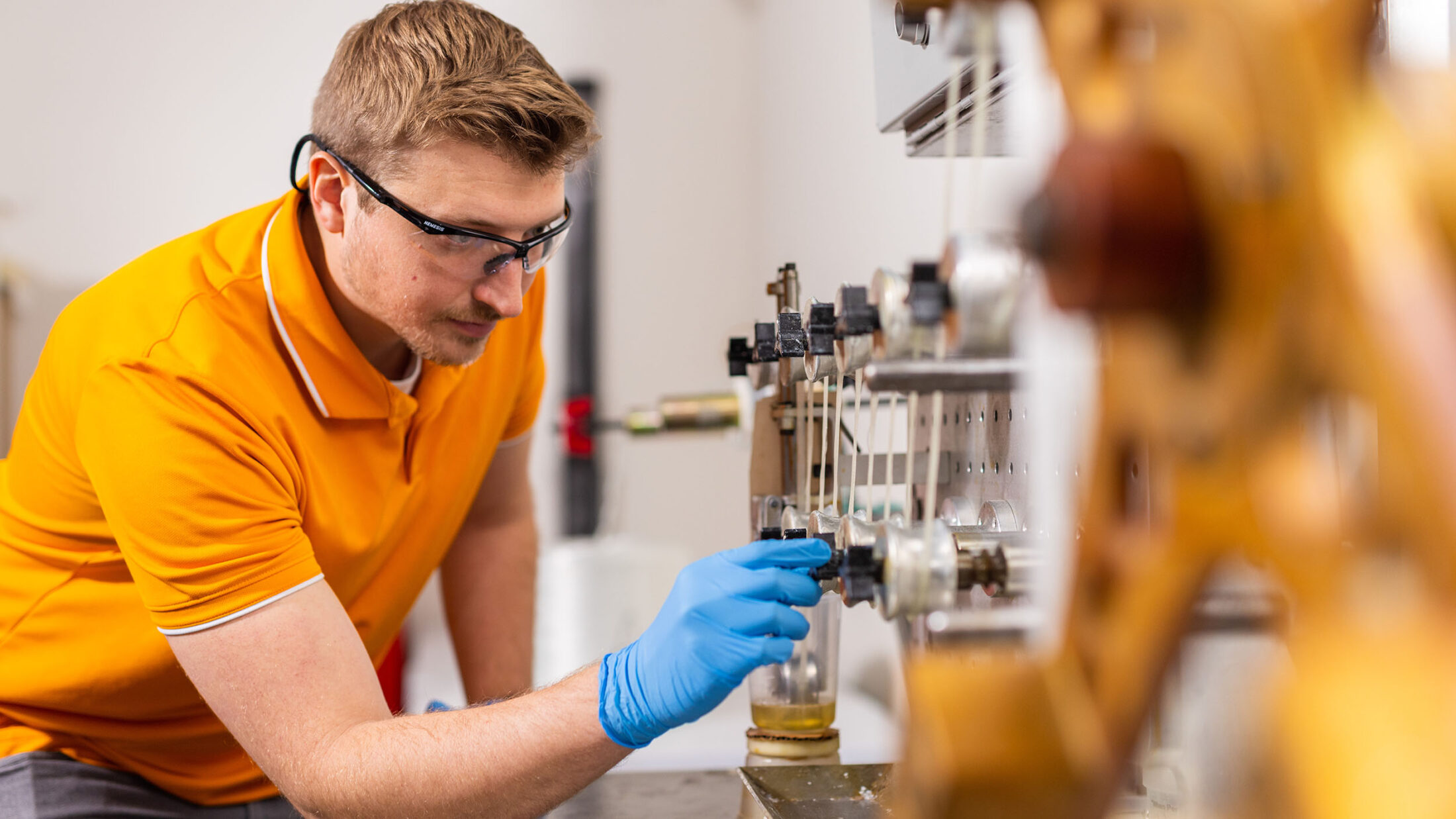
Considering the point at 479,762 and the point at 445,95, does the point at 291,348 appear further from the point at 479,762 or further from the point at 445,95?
the point at 479,762

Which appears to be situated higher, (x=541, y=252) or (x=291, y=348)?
(x=541, y=252)

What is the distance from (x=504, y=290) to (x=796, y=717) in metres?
0.56

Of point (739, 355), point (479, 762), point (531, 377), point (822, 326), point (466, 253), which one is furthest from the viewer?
point (531, 377)

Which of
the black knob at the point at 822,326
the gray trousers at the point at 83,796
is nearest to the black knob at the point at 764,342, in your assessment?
the black knob at the point at 822,326

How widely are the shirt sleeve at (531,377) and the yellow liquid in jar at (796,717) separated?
26.3 inches

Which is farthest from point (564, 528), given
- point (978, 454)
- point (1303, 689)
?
point (1303, 689)

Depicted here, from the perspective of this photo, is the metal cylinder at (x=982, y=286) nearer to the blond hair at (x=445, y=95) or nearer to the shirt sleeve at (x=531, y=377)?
the blond hair at (x=445, y=95)

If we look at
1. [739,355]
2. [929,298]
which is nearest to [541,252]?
[739,355]

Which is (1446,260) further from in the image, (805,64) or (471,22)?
(805,64)

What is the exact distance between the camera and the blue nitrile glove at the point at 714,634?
0.87m

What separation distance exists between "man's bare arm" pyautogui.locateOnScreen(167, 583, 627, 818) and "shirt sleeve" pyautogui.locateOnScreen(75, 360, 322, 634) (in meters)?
0.03

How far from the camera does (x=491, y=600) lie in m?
1.70

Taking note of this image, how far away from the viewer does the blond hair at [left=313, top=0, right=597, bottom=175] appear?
1149 millimetres

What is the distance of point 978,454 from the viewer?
1.04m
